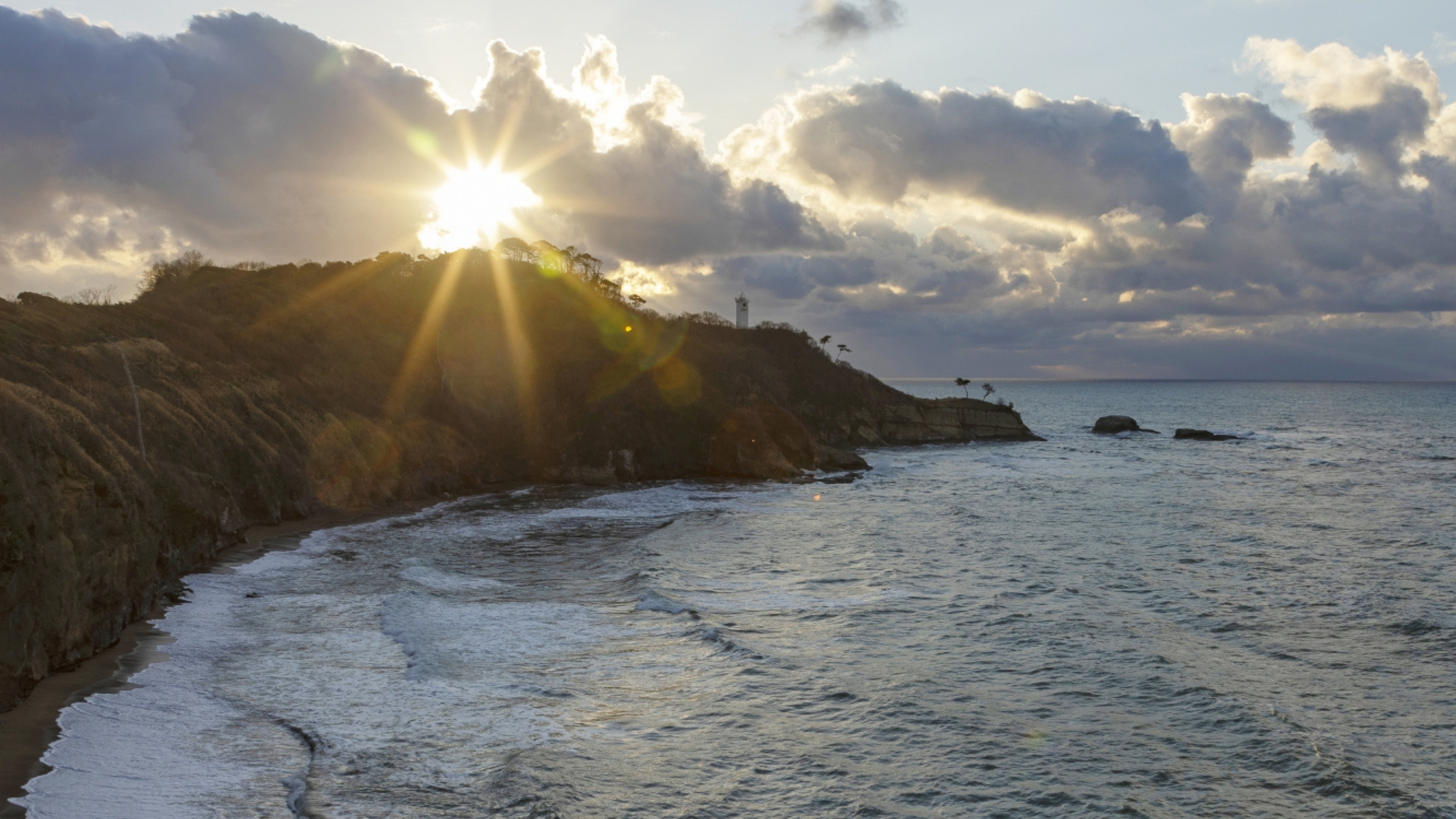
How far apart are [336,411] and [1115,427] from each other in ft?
308

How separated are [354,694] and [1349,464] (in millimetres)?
75854

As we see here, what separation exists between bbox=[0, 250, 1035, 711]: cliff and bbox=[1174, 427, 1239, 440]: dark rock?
707 inches

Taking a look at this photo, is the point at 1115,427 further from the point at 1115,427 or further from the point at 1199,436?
the point at 1199,436

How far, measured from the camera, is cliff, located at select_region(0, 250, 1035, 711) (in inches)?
682

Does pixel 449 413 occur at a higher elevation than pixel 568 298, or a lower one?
lower

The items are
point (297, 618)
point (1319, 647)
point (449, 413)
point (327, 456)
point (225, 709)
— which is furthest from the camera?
point (449, 413)

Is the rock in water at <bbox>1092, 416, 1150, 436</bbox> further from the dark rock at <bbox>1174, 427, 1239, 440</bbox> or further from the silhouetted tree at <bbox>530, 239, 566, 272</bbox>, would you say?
the silhouetted tree at <bbox>530, 239, 566, 272</bbox>

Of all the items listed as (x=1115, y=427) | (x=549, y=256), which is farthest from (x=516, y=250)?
(x=1115, y=427)

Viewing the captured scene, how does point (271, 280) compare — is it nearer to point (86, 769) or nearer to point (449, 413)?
point (449, 413)

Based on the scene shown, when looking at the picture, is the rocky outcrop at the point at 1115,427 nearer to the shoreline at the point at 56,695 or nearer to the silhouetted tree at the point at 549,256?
the silhouetted tree at the point at 549,256

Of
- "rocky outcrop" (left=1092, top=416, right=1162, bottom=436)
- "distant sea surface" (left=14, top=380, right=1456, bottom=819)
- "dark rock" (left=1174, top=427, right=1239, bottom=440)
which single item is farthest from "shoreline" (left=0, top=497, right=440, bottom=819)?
"rocky outcrop" (left=1092, top=416, right=1162, bottom=436)

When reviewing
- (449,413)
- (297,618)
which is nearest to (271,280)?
(449,413)

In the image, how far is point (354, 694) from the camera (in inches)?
609

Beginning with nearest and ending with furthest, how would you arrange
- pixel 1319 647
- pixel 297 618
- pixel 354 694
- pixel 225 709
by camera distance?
pixel 225 709
pixel 354 694
pixel 1319 647
pixel 297 618
